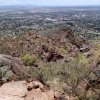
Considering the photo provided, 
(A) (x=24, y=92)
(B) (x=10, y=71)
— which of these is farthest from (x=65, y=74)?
(A) (x=24, y=92)

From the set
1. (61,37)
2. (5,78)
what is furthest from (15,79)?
(61,37)

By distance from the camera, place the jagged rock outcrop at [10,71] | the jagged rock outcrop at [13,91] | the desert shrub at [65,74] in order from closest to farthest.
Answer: the jagged rock outcrop at [13,91]
the jagged rock outcrop at [10,71]
the desert shrub at [65,74]

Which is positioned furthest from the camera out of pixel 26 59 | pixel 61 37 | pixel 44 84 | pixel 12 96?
pixel 61 37

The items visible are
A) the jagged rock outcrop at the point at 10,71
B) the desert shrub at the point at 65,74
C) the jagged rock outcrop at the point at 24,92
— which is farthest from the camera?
the desert shrub at the point at 65,74

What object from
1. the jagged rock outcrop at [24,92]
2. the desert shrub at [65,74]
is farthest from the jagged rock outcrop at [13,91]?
the desert shrub at [65,74]

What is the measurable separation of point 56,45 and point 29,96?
17.8 m

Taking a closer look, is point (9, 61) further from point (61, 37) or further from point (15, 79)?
point (61, 37)

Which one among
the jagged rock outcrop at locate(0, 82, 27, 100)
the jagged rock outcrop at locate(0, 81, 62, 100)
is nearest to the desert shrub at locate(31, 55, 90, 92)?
the jagged rock outcrop at locate(0, 81, 62, 100)

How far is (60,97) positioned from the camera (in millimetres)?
13836

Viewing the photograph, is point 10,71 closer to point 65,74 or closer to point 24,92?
point 24,92

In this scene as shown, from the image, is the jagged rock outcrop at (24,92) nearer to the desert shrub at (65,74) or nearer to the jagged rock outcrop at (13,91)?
the jagged rock outcrop at (13,91)

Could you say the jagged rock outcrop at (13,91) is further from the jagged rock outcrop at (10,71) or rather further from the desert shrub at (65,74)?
the desert shrub at (65,74)

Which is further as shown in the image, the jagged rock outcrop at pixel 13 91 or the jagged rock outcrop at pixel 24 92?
the jagged rock outcrop at pixel 24 92

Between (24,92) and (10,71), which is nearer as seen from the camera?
(24,92)
